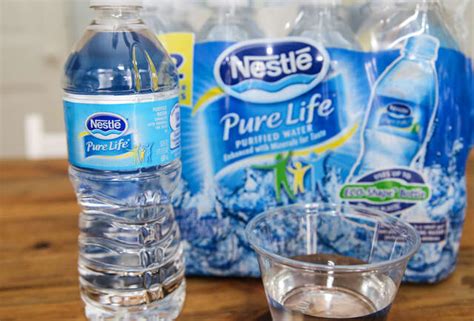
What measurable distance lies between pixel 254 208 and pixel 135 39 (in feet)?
0.87

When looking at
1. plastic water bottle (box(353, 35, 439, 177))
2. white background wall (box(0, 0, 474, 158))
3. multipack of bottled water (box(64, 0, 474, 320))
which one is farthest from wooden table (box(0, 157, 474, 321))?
white background wall (box(0, 0, 474, 158))

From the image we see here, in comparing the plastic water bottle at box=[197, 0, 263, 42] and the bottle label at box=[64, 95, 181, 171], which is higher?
the plastic water bottle at box=[197, 0, 263, 42]

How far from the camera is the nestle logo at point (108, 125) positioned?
54 centimetres

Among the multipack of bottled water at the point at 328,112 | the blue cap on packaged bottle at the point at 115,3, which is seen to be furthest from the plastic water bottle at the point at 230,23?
the blue cap on packaged bottle at the point at 115,3

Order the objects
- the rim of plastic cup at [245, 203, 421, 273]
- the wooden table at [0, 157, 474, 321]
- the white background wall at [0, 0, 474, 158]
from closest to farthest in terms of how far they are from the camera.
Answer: the rim of plastic cup at [245, 203, 421, 273] < the wooden table at [0, 157, 474, 321] < the white background wall at [0, 0, 474, 158]

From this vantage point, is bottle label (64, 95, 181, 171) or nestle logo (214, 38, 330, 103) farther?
nestle logo (214, 38, 330, 103)

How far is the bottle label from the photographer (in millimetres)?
537

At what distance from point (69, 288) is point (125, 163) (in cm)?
25

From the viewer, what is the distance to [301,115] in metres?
0.66

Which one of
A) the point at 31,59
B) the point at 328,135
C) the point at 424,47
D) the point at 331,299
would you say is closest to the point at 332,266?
the point at 331,299

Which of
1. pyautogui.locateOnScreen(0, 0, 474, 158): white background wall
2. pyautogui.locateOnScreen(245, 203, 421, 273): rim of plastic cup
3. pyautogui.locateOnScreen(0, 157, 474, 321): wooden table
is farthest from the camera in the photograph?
pyautogui.locateOnScreen(0, 0, 474, 158): white background wall

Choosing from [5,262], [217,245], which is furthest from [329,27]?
[5,262]

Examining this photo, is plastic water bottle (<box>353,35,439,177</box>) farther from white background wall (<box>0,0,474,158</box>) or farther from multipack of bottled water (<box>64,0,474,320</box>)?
white background wall (<box>0,0,474,158</box>)

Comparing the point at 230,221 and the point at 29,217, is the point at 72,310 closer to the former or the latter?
the point at 230,221
